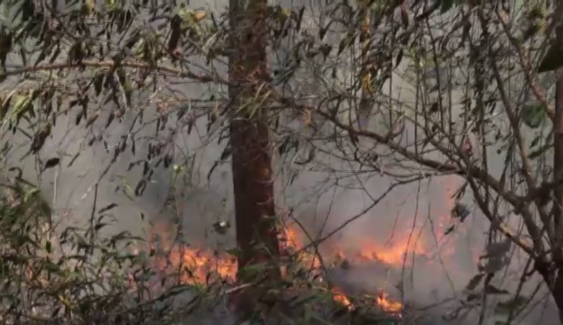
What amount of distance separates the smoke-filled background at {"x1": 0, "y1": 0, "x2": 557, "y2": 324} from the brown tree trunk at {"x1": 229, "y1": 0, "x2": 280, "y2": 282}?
72mm

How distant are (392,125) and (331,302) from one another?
1.29ft

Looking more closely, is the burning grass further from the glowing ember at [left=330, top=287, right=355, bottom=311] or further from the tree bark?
the tree bark

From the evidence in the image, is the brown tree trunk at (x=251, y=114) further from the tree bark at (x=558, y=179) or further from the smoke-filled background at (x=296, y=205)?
the tree bark at (x=558, y=179)

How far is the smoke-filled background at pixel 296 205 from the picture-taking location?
79.2 inches

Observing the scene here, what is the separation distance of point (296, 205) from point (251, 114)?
0.55 m

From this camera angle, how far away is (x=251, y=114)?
155 cm

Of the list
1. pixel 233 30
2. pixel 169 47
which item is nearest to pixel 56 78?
pixel 169 47

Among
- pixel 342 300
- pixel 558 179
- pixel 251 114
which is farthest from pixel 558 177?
pixel 251 114

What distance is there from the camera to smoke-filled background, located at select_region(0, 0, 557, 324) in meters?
2.01

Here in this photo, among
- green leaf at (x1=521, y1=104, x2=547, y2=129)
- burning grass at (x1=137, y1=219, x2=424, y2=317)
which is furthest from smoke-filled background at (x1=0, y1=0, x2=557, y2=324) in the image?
green leaf at (x1=521, y1=104, x2=547, y2=129)

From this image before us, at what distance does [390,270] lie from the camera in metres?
2.36

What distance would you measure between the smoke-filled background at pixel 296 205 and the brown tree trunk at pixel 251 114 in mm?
72

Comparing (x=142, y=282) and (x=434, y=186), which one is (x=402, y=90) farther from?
(x=142, y=282)

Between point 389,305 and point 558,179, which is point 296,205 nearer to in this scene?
point 389,305
